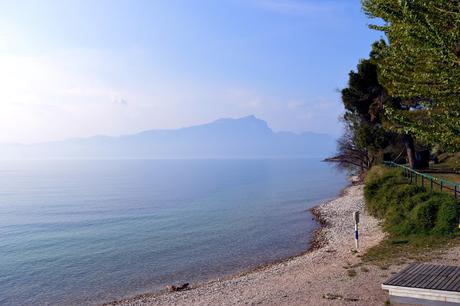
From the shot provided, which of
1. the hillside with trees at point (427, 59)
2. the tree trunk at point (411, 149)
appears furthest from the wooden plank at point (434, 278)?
the tree trunk at point (411, 149)

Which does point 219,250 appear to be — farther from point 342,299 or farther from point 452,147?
point 452,147

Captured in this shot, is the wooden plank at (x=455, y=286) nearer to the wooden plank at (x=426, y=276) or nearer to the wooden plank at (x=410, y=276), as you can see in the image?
the wooden plank at (x=426, y=276)

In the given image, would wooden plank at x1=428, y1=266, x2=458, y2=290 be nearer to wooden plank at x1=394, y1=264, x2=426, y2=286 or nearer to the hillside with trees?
wooden plank at x1=394, y1=264, x2=426, y2=286

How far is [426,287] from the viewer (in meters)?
11.8

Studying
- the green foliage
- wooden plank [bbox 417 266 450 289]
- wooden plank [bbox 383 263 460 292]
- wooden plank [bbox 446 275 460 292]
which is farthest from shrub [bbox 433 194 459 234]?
wooden plank [bbox 446 275 460 292]

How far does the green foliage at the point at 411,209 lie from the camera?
2273cm

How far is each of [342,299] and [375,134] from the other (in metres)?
38.3

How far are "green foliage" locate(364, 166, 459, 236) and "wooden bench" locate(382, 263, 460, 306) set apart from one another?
1026 centimetres

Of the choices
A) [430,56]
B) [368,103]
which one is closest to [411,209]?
[430,56]

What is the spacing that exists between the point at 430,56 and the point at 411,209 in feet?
54.3

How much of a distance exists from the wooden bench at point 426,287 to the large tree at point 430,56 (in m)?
3.74

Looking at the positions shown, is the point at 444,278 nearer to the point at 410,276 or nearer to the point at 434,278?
the point at 434,278

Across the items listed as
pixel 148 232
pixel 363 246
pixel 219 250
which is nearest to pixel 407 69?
pixel 363 246

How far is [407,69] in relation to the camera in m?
13.7
